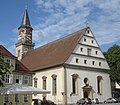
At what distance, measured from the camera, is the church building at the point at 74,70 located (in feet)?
162

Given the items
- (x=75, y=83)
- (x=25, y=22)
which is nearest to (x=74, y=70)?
(x=75, y=83)

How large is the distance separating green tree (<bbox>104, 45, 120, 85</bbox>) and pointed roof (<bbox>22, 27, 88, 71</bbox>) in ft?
35.0

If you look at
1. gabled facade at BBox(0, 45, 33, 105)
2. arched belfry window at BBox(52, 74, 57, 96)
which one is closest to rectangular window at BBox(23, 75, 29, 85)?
gabled facade at BBox(0, 45, 33, 105)

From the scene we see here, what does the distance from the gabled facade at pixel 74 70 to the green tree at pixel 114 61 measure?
1790 millimetres

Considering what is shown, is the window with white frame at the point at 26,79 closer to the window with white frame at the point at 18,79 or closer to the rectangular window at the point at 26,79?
the rectangular window at the point at 26,79

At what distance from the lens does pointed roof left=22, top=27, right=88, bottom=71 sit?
51688 millimetres

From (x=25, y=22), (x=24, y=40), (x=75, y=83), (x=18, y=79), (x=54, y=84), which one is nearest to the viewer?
(x=18, y=79)

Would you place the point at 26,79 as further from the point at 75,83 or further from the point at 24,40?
the point at 24,40

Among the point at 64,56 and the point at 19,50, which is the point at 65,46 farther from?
the point at 19,50

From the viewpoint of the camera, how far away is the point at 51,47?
201 feet

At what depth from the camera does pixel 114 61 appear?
59.6 metres

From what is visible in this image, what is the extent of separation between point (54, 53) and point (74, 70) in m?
7.73

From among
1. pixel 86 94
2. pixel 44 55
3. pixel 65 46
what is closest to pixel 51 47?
pixel 44 55

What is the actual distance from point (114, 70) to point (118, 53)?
410cm
